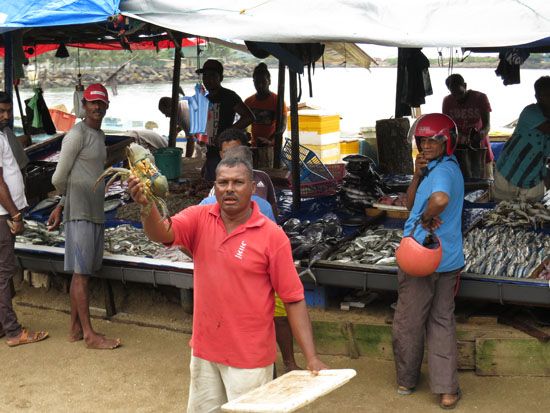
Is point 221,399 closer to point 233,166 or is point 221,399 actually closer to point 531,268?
point 233,166

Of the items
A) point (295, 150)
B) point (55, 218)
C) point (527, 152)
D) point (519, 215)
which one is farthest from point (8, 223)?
point (527, 152)

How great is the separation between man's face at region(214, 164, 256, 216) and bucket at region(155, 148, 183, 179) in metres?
6.49

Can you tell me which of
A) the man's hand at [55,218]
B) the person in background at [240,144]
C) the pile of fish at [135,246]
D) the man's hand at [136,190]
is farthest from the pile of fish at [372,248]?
the man's hand at [136,190]

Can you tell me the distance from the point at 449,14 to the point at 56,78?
47.0 metres

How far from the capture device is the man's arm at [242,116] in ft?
28.8

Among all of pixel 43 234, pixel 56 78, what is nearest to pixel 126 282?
pixel 43 234

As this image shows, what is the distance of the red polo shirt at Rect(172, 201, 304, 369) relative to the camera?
12.2 feet

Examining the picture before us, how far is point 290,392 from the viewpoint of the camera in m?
3.48

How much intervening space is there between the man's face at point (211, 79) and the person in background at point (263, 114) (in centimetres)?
171

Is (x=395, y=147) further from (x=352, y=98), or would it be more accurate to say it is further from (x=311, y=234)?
(x=352, y=98)

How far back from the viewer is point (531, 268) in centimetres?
596

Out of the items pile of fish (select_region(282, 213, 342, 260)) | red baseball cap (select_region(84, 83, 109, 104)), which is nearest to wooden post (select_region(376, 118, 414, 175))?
pile of fish (select_region(282, 213, 342, 260))

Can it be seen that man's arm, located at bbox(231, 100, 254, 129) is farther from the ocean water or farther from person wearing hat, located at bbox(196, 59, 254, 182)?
the ocean water

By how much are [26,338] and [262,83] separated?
5.07 meters
